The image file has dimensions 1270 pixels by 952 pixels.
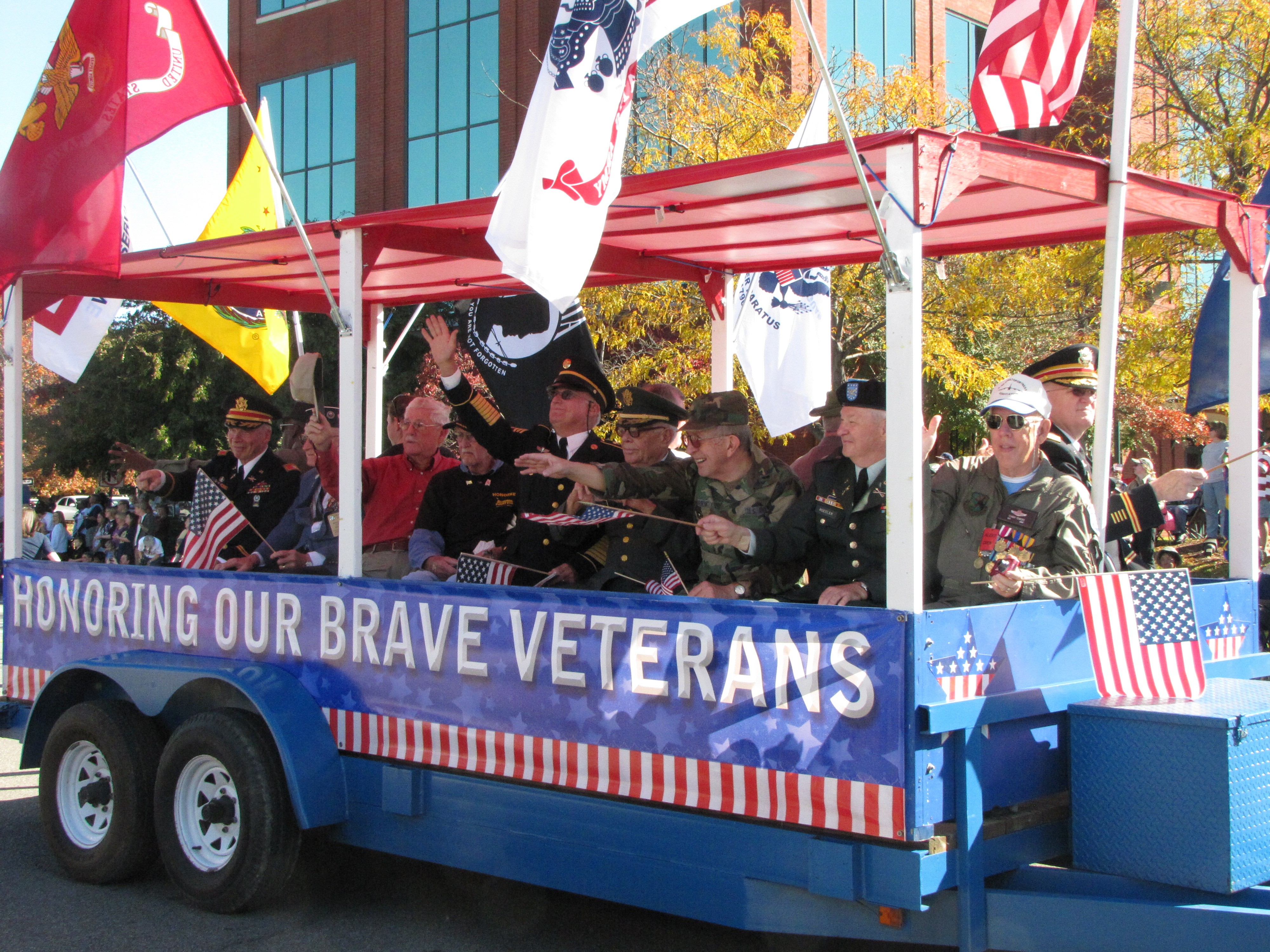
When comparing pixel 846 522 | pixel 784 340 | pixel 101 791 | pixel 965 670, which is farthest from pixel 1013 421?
pixel 101 791

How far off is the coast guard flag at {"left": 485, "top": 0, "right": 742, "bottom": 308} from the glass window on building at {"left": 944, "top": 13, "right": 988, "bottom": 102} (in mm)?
21537

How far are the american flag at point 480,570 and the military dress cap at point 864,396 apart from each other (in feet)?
5.54

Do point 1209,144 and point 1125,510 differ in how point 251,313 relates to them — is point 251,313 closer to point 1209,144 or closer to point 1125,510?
Result: point 1125,510

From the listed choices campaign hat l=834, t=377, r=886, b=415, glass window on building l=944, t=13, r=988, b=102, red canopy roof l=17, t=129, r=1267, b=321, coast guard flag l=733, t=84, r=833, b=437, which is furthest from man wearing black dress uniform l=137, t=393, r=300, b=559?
glass window on building l=944, t=13, r=988, b=102

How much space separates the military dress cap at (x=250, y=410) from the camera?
654 cm

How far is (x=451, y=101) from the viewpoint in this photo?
96.1 feet

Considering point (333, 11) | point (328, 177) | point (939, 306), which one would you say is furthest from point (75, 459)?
point (939, 306)

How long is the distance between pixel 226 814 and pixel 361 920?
691 millimetres

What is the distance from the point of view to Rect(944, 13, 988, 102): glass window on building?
940 inches

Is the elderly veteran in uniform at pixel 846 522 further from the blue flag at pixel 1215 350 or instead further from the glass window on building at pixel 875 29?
the glass window on building at pixel 875 29

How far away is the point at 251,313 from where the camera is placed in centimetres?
846

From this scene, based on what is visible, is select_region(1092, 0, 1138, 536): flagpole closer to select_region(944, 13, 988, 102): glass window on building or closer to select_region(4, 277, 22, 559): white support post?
select_region(4, 277, 22, 559): white support post

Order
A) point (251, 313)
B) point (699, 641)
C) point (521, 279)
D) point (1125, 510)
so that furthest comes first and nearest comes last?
point (251, 313) < point (1125, 510) < point (699, 641) < point (521, 279)

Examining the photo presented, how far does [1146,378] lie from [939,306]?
3055 millimetres
